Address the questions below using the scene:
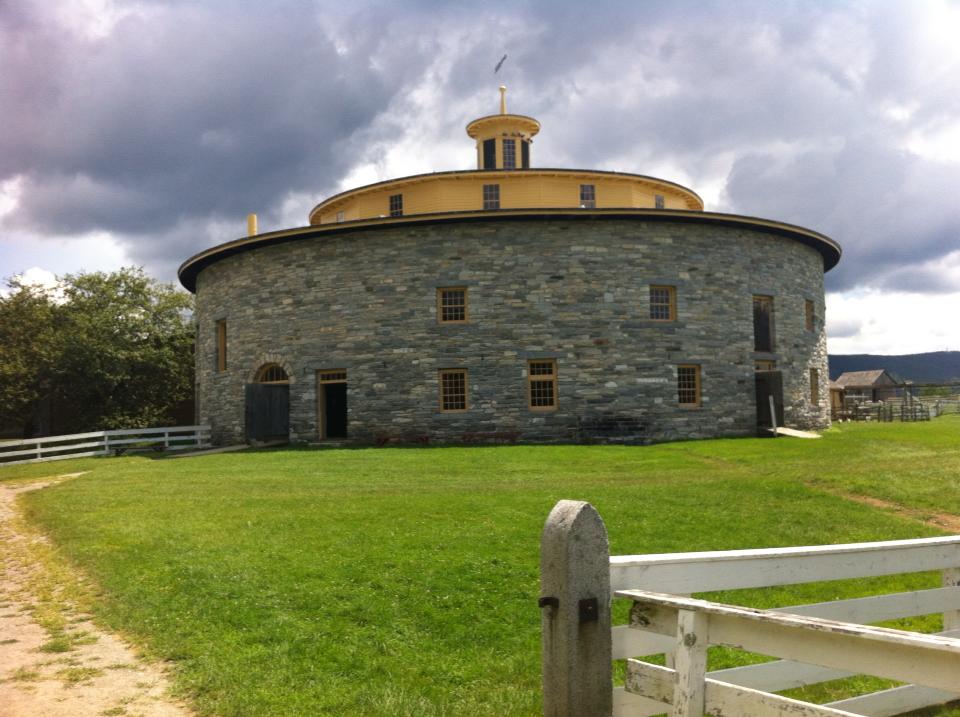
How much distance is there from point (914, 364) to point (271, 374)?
19901 centimetres

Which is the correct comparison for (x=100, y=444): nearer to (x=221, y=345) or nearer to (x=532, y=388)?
(x=221, y=345)

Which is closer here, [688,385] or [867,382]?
[688,385]

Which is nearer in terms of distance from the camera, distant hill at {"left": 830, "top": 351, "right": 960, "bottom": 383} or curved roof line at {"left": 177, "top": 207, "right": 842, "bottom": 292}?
curved roof line at {"left": 177, "top": 207, "right": 842, "bottom": 292}

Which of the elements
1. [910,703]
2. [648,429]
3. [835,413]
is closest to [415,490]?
[910,703]

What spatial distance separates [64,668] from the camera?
6.04m

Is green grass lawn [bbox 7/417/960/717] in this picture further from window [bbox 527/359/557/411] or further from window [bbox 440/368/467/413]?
window [bbox 440/368/467/413]

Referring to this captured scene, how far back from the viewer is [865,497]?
1372cm

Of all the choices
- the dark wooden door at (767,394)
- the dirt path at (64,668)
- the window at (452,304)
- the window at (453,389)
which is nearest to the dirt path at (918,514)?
the dirt path at (64,668)

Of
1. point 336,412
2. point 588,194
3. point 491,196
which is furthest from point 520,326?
point 336,412

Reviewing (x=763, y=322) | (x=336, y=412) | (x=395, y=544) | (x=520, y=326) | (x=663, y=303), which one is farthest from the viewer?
(x=336, y=412)

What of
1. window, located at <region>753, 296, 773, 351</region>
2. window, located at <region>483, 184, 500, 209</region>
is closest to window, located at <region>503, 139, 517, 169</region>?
window, located at <region>483, 184, 500, 209</region>

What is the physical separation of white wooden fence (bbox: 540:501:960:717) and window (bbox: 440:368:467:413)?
70.0ft

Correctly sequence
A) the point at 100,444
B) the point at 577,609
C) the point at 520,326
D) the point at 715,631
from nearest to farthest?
the point at 715,631 < the point at 577,609 < the point at 520,326 < the point at 100,444

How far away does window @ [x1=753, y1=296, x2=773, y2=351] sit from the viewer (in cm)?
2870
